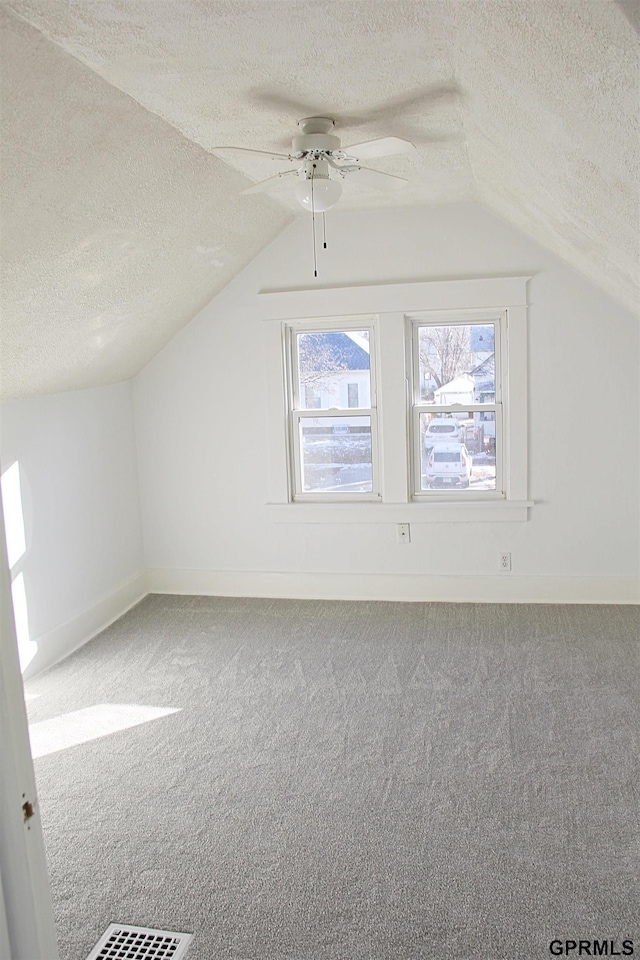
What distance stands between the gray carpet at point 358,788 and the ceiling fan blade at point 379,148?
7.64 feet

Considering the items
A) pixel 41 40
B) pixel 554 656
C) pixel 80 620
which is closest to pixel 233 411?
pixel 80 620

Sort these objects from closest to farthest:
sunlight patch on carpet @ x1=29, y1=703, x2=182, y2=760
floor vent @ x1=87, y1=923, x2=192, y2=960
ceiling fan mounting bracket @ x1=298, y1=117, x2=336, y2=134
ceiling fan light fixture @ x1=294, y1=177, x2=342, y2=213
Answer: floor vent @ x1=87, y1=923, x2=192, y2=960, ceiling fan mounting bracket @ x1=298, y1=117, x2=336, y2=134, ceiling fan light fixture @ x1=294, y1=177, x2=342, y2=213, sunlight patch on carpet @ x1=29, y1=703, x2=182, y2=760

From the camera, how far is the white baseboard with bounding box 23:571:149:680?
4.34 m

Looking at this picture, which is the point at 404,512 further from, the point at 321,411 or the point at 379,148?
the point at 379,148

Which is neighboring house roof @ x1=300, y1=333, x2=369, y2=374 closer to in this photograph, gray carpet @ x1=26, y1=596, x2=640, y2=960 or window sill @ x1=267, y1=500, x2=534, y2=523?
window sill @ x1=267, y1=500, x2=534, y2=523

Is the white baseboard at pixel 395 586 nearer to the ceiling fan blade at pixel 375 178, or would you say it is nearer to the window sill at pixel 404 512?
the window sill at pixel 404 512

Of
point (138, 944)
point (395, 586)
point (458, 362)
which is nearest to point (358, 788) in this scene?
point (138, 944)

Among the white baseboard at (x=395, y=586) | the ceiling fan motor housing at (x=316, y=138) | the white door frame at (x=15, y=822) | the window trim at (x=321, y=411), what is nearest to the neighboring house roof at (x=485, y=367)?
the window trim at (x=321, y=411)

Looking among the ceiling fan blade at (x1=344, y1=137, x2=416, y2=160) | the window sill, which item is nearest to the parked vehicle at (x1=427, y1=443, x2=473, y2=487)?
the window sill

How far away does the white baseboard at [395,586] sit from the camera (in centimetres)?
493

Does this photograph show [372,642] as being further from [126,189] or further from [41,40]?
[41,40]

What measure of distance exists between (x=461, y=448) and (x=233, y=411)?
149cm

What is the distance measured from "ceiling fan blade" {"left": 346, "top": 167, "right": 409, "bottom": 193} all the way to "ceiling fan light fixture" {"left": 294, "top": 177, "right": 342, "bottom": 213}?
101 mm

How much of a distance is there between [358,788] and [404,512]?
7.45 ft
